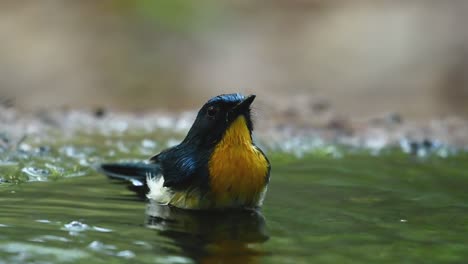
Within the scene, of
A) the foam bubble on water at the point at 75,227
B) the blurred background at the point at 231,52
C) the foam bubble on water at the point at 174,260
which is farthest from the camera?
the blurred background at the point at 231,52

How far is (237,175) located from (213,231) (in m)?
0.61

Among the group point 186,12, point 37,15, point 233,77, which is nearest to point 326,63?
point 233,77

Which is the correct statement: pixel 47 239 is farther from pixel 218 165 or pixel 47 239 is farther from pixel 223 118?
pixel 223 118

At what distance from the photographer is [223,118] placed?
17.2 ft

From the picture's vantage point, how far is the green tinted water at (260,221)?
12.5ft

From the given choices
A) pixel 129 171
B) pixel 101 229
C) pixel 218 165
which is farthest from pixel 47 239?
pixel 129 171

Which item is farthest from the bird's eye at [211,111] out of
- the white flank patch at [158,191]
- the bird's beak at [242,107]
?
the white flank patch at [158,191]

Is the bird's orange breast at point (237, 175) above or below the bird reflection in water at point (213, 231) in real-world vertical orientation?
above

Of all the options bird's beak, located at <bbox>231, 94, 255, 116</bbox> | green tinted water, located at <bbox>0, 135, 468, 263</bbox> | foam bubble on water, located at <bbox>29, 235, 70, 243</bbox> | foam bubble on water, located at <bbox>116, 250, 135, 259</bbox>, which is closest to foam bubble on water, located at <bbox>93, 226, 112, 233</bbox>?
green tinted water, located at <bbox>0, 135, 468, 263</bbox>

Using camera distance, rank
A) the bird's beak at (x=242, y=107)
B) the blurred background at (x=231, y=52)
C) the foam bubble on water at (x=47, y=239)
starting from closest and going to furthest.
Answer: the foam bubble on water at (x=47, y=239), the bird's beak at (x=242, y=107), the blurred background at (x=231, y=52)

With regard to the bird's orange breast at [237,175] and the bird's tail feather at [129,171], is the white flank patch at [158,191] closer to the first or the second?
the bird's tail feather at [129,171]

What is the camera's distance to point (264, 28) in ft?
55.6

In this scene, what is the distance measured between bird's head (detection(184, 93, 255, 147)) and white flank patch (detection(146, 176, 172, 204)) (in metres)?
0.39

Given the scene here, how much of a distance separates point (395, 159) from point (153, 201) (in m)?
2.97
